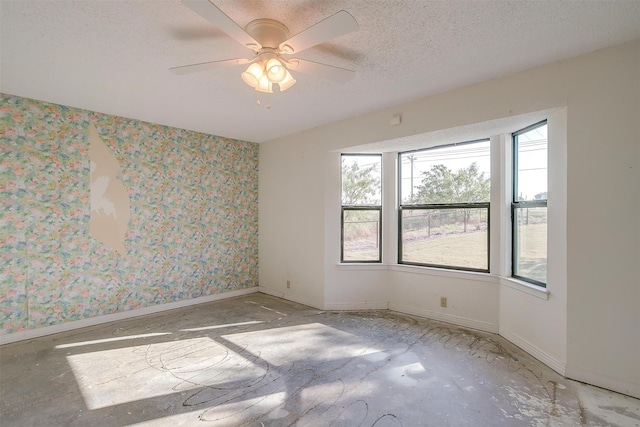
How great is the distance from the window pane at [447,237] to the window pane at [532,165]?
480 millimetres

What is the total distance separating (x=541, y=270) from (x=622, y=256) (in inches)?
27.8

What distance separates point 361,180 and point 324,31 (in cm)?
276

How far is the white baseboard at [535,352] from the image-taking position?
2.54 meters

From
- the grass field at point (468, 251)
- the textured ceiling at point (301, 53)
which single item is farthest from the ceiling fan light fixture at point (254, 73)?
the grass field at point (468, 251)

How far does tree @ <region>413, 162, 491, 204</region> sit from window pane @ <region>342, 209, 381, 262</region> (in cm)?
65

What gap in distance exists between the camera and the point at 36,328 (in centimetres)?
331

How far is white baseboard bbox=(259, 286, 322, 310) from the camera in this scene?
439cm

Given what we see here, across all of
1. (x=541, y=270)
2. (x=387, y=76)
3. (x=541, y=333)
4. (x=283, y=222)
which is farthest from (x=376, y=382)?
(x=283, y=222)

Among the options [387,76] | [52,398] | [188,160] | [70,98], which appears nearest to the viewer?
[52,398]

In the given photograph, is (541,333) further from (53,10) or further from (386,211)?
(53,10)

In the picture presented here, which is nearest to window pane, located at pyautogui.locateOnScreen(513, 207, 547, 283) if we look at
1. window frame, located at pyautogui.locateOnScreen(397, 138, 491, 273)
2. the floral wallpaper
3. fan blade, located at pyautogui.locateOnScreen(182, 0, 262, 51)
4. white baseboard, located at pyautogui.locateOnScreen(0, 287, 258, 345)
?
window frame, located at pyautogui.locateOnScreen(397, 138, 491, 273)

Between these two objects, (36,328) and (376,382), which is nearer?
(376,382)

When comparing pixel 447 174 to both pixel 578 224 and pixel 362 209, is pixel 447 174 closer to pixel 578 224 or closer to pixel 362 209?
pixel 362 209

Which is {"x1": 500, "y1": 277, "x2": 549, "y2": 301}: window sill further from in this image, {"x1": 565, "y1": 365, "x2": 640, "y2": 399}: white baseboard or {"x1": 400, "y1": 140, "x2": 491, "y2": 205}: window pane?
{"x1": 400, "y1": 140, "x2": 491, "y2": 205}: window pane
